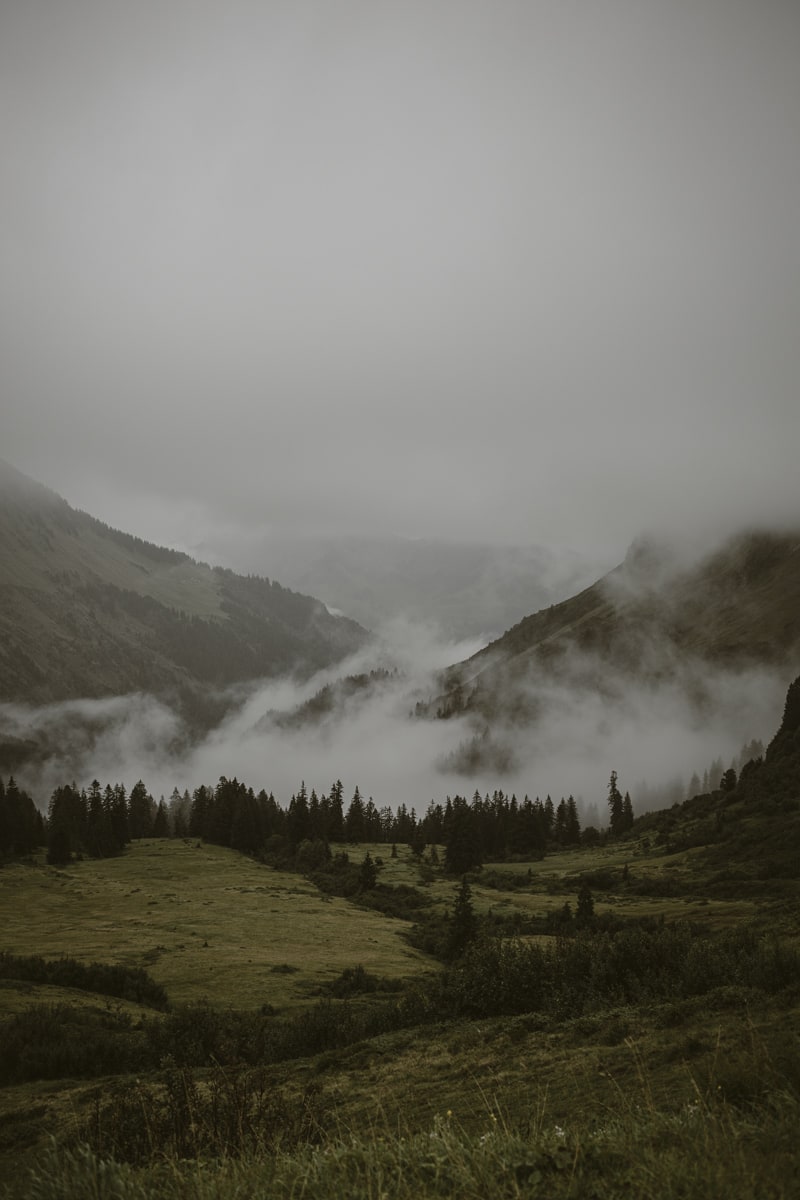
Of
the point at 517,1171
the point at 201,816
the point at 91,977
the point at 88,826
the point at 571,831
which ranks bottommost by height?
the point at 571,831

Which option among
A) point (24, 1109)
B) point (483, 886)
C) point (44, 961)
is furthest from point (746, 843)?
point (24, 1109)

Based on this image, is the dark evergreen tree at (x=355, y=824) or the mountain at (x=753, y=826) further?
the dark evergreen tree at (x=355, y=824)

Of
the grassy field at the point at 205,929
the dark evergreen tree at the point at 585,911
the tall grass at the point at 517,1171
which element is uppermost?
the tall grass at the point at 517,1171

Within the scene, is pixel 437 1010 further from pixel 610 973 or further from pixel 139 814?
pixel 139 814

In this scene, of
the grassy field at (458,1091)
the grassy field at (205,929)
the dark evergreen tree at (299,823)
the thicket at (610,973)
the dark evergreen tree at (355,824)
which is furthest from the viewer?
the dark evergreen tree at (355,824)

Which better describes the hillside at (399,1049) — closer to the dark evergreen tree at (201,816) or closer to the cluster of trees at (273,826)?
the cluster of trees at (273,826)

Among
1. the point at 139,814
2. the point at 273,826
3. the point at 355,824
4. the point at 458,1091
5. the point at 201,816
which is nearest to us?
the point at 458,1091

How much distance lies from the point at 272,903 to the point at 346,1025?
4358 centimetres

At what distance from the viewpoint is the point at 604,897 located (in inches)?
2488

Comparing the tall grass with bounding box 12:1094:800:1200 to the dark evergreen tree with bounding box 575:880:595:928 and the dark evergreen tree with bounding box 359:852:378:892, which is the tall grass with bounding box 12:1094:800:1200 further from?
the dark evergreen tree with bounding box 359:852:378:892

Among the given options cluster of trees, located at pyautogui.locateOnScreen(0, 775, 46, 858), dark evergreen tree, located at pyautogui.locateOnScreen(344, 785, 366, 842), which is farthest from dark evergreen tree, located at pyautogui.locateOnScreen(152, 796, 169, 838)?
dark evergreen tree, located at pyautogui.locateOnScreen(344, 785, 366, 842)

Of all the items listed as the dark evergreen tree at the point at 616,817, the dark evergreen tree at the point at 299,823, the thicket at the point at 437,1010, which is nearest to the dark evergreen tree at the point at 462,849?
the dark evergreen tree at the point at 299,823

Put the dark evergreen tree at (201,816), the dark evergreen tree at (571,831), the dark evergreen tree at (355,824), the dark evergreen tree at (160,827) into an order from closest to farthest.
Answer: the dark evergreen tree at (201,816)
the dark evergreen tree at (355,824)
the dark evergreen tree at (571,831)
the dark evergreen tree at (160,827)


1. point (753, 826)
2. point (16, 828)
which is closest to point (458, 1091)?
point (753, 826)
